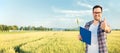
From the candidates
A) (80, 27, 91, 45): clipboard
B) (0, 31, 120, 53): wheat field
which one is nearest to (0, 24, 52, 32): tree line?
(0, 31, 120, 53): wheat field

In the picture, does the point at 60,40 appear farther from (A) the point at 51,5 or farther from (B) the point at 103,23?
(B) the point at 103,23

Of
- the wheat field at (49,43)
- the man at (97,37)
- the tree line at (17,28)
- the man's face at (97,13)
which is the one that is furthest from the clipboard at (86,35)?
the tree line at (17,28)

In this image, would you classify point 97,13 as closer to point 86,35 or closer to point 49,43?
point 86,35

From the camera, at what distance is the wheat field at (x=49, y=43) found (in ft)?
18.0

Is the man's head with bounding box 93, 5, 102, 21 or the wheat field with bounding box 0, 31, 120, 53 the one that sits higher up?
the man's head with bounding box 93, 5, 102, 21

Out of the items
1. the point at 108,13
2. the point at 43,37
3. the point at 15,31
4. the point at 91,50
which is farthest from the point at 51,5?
the point at 91,50

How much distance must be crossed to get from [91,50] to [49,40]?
10.1 ft

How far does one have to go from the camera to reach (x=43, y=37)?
687cm

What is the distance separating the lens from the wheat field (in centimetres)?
548

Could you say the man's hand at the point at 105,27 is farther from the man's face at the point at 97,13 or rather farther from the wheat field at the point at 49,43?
the wheat field at the point at 49,43

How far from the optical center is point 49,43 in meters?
5.92

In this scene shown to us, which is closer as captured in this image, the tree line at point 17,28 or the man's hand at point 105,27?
the man's hand at point 105,27

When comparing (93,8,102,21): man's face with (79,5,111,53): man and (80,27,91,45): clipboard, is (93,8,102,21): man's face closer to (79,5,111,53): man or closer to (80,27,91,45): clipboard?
(79,5,111,53): man

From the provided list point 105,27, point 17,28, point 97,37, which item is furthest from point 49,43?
point 105,27
